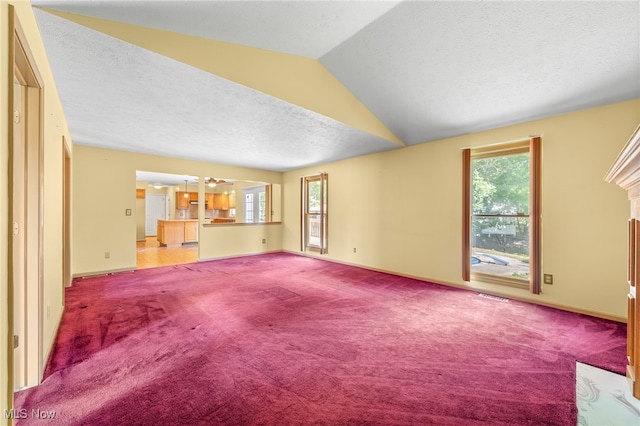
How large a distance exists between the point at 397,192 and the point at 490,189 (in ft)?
5.06

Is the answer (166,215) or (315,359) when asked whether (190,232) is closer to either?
(166,215)

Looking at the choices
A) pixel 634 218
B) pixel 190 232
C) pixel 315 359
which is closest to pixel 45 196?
pixel 315 359

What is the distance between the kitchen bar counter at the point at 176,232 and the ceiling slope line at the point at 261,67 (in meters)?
7.49

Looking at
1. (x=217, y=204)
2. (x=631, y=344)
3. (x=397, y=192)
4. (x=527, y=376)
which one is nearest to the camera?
(x=631, y=344)

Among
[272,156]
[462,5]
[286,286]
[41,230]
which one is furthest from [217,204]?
[462,5]

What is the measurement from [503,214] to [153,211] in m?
11.9

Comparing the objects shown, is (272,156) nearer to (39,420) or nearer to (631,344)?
(39,420)

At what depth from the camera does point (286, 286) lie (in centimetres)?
421

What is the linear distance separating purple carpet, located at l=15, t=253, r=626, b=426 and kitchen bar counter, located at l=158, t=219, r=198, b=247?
501 cm

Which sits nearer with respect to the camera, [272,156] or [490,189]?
[490,189]

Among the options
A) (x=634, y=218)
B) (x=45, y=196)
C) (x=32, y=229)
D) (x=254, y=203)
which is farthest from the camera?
(x=254, y=203)

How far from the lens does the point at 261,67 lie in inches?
113

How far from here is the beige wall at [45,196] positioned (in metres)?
1.08

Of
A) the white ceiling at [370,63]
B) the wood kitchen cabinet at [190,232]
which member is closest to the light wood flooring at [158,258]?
the wood kitchen cabinet at [190,232]
